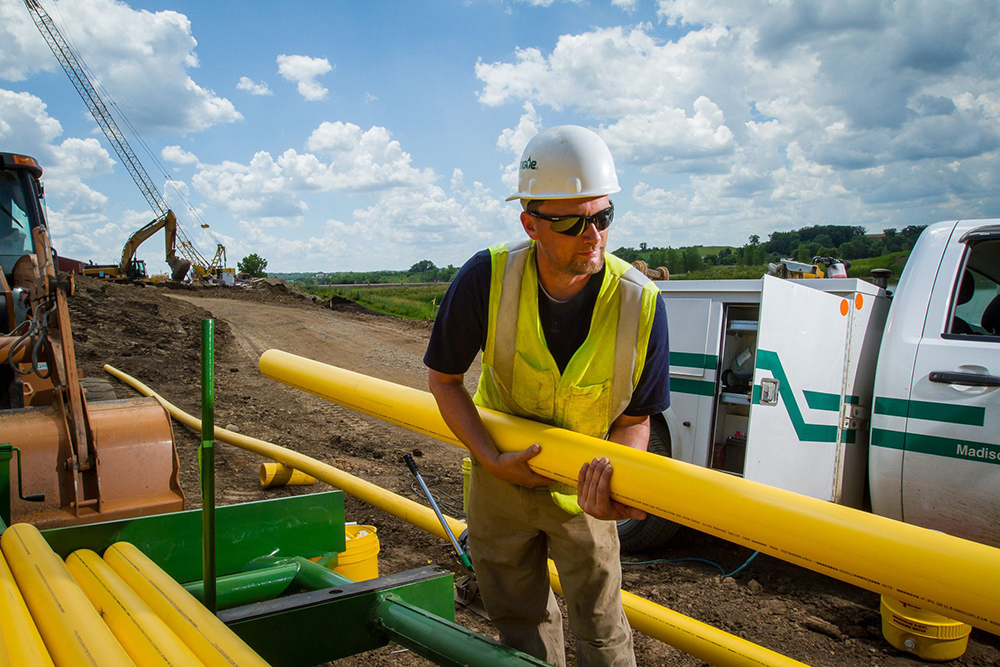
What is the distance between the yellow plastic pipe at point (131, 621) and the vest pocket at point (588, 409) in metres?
1.24

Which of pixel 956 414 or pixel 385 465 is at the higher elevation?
pixel 956 414

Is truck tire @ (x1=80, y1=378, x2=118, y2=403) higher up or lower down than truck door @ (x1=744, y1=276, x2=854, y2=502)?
lower down

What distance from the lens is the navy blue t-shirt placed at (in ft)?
7.45

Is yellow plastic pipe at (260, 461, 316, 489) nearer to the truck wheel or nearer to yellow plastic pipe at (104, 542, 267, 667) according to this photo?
the truck wheel

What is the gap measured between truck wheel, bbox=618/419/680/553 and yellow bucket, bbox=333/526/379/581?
A: 1722 mm

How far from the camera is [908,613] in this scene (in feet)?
11.0

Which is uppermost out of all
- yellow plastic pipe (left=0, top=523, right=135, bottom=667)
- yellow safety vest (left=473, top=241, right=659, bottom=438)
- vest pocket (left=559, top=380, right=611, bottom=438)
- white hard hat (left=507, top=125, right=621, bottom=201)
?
white hard hat (left=507, top=125, right=621, bottom=201)

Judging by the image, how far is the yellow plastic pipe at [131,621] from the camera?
5.43 feet

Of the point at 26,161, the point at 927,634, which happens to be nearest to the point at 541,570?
the point at 927,634

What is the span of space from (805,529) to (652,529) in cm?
324

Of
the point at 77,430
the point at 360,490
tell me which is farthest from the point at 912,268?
the point at 77,430

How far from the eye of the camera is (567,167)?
83.7 inches

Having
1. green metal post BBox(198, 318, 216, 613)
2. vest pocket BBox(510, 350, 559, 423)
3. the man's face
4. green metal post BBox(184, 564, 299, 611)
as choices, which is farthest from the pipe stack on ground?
the man's face

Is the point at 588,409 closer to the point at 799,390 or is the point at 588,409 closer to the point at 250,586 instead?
the point at 250,586
